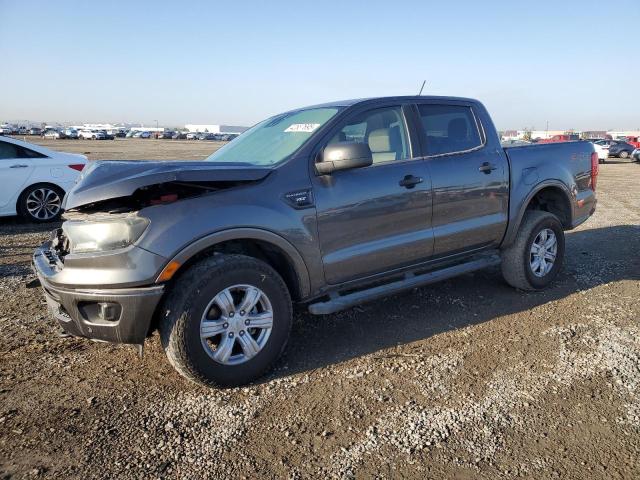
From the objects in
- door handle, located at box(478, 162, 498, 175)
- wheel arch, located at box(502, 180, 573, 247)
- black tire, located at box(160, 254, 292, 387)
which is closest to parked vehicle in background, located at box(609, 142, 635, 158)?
wheel arch, located at box(502, 180, 573, 247)

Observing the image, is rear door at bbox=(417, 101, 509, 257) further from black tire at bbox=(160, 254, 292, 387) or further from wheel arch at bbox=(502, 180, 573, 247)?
black tire at bbox=(160, 254, 292, 387)

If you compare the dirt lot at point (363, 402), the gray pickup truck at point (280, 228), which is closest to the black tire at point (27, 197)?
the dirt lot at point (363, 402)

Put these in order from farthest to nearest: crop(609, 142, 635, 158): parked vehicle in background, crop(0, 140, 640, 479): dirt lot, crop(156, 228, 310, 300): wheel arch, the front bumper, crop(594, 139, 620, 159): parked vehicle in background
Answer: crop(609, 142, 635, 158): parked vehicle in background
crop(594, 139, 620, 159): parked vehicle in background
crop(156, 228, 310, 300): wheel arch
the front bumper
crop(0, 140, 640, 479): dirt lot

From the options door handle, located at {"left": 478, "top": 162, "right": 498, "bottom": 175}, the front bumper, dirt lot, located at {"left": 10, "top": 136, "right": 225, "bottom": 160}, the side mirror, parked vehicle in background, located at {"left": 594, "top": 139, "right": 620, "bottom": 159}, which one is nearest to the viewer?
the front bumper

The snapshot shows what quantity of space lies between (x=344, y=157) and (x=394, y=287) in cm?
115

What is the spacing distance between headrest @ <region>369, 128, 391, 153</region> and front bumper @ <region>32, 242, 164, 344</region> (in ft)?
6.67

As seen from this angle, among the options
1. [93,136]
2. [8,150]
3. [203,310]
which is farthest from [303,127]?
[93,136]

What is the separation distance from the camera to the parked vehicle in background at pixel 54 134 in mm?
69312

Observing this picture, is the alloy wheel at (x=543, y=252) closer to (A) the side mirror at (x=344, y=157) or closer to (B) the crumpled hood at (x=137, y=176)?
(A) the side mirror at (x=344, y=157)

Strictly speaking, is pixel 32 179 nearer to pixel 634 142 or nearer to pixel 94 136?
pixel 634 142

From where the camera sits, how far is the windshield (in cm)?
359

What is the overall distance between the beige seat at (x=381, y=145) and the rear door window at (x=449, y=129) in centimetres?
36

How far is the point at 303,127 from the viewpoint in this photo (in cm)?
378

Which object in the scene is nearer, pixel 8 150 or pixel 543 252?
pixel 543 252
